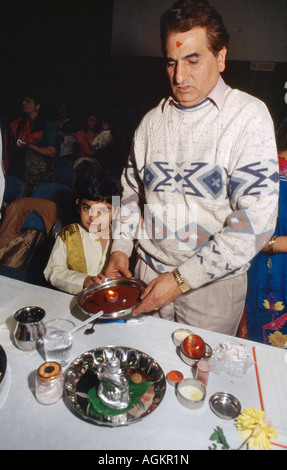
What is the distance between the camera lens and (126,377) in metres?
1.11

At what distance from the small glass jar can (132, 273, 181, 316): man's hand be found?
1.26ft

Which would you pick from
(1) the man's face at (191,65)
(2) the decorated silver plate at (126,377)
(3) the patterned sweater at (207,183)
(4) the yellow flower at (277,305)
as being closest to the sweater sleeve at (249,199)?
(3) the patterned sweater at (207,183)

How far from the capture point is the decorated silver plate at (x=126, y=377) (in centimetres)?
96

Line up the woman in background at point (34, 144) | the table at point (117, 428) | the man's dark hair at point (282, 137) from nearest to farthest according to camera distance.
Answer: the table at point (117, 428)
the man's dark hair at point (282, 137)
the woman in background at point (34, 144)

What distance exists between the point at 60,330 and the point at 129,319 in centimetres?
34

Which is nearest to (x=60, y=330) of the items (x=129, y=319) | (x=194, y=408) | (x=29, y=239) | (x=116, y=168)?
(x=129, y=319)

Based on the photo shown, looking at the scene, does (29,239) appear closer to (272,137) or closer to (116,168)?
(272,137)

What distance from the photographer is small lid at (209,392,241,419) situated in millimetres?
996

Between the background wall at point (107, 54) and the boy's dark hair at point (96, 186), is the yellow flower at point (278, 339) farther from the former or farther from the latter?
the background wall at point (107, 54)

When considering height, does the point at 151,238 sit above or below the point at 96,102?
below

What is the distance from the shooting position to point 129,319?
1.43m

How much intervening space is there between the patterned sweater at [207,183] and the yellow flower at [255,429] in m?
0.54

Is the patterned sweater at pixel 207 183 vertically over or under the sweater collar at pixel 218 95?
under

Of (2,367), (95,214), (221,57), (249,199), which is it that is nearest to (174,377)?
(2,367)
